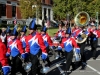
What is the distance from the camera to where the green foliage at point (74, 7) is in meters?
50.4

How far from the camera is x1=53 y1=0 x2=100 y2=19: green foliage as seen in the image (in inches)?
1983

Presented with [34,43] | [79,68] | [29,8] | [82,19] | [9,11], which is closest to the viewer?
[34,43]

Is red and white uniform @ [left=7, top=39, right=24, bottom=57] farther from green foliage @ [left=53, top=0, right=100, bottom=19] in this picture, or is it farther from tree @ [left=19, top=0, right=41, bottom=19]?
green foliage @ [left=53, top=0, right=100, bottom=19]

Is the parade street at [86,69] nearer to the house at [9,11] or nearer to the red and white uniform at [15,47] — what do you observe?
the red and white uniform at [15,47]

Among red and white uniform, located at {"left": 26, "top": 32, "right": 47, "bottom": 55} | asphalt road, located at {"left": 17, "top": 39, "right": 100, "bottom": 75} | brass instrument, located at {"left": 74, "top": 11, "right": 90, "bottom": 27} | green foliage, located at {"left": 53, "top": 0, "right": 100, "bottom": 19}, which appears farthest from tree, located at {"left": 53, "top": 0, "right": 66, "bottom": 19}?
red and white uniform, located at {"left": 26, "top": 32, "right": 47, "bottom": 55}

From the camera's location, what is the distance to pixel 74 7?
5178 cm

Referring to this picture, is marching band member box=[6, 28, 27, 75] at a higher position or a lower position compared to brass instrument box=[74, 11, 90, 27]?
lower

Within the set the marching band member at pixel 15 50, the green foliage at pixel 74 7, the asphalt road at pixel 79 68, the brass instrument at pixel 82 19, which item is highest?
the green foliage at pixel 74 7

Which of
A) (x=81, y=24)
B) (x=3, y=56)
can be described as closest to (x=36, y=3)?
(x=81, y=24)

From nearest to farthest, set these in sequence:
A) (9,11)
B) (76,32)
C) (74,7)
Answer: (76,32) → (74,7) → (9,11)

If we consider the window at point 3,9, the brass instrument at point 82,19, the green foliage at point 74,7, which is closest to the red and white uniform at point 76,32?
the brass instrument at point 82,19

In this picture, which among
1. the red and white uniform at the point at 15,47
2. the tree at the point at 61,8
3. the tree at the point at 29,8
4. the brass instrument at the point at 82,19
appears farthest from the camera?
the tree at the point at 61,8

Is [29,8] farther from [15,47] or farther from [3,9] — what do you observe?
[15,47]

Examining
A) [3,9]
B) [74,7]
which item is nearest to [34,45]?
[74,7]
